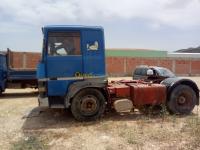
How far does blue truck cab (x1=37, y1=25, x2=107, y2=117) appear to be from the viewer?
10.1 metres

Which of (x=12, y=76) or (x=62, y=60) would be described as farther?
(x=12, y=76)

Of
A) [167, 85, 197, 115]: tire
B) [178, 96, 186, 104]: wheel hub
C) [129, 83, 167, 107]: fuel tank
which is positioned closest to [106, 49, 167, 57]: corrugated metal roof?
[167, 85, 197, 115]: tire

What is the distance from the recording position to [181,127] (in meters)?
9.63

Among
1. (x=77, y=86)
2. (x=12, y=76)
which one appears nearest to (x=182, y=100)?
(x=77, y=86)

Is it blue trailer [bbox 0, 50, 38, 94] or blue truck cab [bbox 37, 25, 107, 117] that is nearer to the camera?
blue truck cab [bbox 37, 25, 107, 117]

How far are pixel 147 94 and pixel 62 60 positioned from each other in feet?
9.53

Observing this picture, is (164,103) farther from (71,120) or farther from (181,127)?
(71,120)

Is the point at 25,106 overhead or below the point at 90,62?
below

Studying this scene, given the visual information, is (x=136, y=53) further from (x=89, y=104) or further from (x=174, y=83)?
(x=89, y=104)

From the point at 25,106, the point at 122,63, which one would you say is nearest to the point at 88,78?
the point at 25,106

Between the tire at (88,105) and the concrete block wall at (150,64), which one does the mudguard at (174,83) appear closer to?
the tire at (88,105)

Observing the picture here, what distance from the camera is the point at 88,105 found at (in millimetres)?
10484

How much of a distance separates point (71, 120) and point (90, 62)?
1890 millimetres

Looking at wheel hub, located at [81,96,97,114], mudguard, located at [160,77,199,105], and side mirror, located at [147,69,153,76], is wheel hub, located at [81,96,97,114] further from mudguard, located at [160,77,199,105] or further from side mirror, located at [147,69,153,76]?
side mirror, located at [147,69,153,76]
